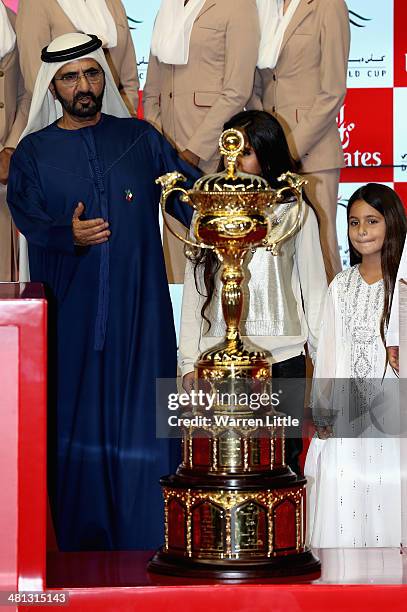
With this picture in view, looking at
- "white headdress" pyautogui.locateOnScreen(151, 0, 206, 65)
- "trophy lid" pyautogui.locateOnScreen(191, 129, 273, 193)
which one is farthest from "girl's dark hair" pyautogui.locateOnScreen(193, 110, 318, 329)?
"trophy lid" pyautogui.locateOnScreen(191, 129, 273, 193)

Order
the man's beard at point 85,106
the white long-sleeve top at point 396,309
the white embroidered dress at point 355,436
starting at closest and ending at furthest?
the white long-sleeve top at point 396,309
the white embroidered dress at point 355,436
the man's beard at point 85,106

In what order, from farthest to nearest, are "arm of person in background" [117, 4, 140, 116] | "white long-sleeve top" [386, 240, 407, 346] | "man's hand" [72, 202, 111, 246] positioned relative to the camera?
"arm of person in background" [117, 4, 140, 116]
"man's hand" [72, 202, 111, 246]
"white long-sleeve top" [386, 240, 407, 346]

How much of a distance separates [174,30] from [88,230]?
139cm

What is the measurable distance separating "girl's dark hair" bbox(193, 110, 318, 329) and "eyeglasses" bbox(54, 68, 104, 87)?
2.18 feet

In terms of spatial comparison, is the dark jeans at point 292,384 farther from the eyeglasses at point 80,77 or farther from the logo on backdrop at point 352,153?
the logo on backdrop at point 352,153

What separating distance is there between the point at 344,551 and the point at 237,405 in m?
0.30

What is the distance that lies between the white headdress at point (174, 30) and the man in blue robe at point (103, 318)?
1.00 meters

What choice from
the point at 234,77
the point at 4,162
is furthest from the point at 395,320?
the point at 4,162

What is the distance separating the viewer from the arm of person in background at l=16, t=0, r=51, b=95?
479 centimetres

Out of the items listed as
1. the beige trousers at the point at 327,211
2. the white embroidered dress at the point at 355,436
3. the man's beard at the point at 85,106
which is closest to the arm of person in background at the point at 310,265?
the white embroidered dress at the point at 355,436

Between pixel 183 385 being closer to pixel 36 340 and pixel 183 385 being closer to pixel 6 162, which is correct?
pixel 6 162

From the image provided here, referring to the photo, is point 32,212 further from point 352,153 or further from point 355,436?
point 352,153

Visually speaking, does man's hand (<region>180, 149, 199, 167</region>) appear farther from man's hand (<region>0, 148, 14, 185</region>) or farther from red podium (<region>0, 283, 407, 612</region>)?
red podium (<region>0, 283, 407, 612</region>)

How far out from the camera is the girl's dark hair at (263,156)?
3.42m
